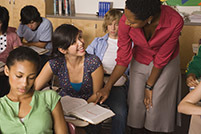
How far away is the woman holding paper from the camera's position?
85.9 inches

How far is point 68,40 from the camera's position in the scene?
2.18 m

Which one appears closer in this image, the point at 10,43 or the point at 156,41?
the point at 156,41

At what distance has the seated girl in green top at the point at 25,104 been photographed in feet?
4.90

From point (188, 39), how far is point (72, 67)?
301 centimetres

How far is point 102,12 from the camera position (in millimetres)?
5137

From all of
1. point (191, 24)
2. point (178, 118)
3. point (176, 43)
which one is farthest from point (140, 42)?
point (191, 24)

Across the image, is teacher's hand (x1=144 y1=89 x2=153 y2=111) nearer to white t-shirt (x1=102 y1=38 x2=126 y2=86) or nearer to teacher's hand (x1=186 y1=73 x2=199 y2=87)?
teacher's hand (x1=186 y1=73 x2=199 y2=87)

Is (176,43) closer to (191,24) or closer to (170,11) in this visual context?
(170,11)

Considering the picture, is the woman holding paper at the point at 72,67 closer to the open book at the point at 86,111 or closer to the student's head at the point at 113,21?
the open book at the point at 86,111

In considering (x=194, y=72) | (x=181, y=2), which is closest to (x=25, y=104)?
(x=194, y=72)

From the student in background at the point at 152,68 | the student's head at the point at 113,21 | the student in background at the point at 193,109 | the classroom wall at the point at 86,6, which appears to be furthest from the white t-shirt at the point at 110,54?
the classroom wall at the point at 86,6

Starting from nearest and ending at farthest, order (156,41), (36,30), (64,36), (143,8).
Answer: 1. (143,8)
2. (156,41)
3. (64,36)
4. (36,30)

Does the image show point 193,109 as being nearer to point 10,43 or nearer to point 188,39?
point 10,43

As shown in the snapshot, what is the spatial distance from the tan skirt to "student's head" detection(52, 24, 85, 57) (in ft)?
1.65
